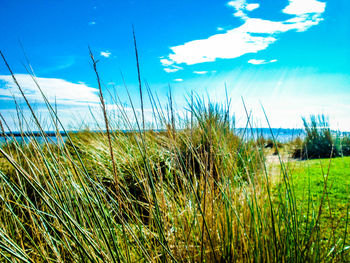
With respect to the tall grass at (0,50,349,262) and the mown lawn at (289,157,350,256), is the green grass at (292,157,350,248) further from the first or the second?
the tall grass at (0,50,349,262)

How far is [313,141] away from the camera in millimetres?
5867

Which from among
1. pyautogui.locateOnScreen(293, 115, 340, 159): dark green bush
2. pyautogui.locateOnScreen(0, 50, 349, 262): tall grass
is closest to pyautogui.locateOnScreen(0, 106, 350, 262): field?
pyautogui.locateOnScreen(0, 50, 349, 262): tall grass

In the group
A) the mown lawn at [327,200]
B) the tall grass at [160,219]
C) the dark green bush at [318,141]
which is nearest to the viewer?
the tall grass at [160,219]

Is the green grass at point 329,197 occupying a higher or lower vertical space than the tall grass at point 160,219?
lower

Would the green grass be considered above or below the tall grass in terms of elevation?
below

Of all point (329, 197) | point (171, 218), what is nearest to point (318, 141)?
point (329, 197)

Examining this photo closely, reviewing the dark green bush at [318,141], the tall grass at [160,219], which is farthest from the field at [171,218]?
the dark green bush at [318,141]

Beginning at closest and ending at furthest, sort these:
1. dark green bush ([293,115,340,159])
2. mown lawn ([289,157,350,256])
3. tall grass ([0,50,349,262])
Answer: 1. tall grass ([0,50,349,262])
2. mown lawn ([289,157,350,256])
3. dark green bush ([293,115,340,159])

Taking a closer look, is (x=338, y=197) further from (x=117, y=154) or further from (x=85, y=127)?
(x=85, y=127)

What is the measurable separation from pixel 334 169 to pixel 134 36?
9.87 feet

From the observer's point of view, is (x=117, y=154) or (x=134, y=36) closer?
(x=134, y=36)

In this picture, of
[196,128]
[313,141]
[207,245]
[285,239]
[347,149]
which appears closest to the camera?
[285,239]

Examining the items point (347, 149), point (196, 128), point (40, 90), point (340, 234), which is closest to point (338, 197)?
point (340, 234)

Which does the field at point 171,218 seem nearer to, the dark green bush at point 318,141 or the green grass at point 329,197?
the green grass at point 329,197
